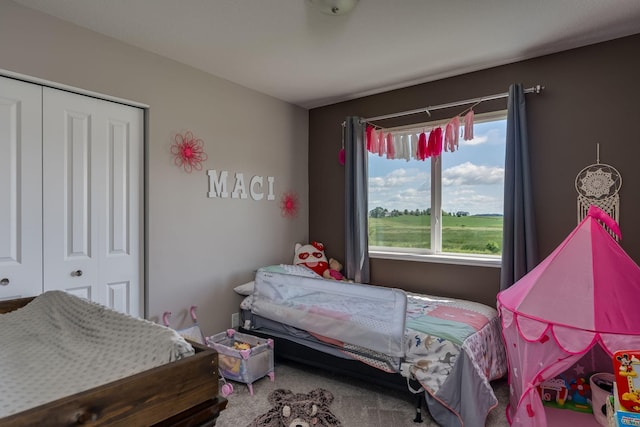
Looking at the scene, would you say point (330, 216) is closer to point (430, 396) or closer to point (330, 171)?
point (330, 171)

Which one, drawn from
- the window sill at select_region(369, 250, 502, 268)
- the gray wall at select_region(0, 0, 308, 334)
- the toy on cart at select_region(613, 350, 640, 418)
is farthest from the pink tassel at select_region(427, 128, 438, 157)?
the toy on cart at select_region(613, 350, 640, 418)

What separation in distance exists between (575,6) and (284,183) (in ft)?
8.56

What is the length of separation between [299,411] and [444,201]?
209 cm

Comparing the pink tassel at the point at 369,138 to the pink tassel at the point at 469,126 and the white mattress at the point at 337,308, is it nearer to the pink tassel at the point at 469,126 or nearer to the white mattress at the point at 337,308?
the pink tassel at the point at 469,126

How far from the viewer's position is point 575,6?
2080 millimetres

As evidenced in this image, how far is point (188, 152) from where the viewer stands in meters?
2.90

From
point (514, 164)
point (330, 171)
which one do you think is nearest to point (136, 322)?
point (514, 164)

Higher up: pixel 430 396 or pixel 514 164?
pixel 514 164

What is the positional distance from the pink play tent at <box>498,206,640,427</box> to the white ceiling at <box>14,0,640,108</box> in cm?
120

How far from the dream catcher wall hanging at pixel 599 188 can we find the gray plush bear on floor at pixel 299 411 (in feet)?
7.02

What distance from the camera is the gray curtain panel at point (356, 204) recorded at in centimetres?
354

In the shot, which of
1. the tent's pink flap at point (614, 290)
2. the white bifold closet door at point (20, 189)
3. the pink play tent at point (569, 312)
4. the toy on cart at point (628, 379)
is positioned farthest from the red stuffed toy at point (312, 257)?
the toy on cart at point (628, 379)

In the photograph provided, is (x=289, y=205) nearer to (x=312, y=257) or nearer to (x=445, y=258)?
(x=312, y=257)

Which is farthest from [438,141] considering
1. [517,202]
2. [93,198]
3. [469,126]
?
[93,198]
